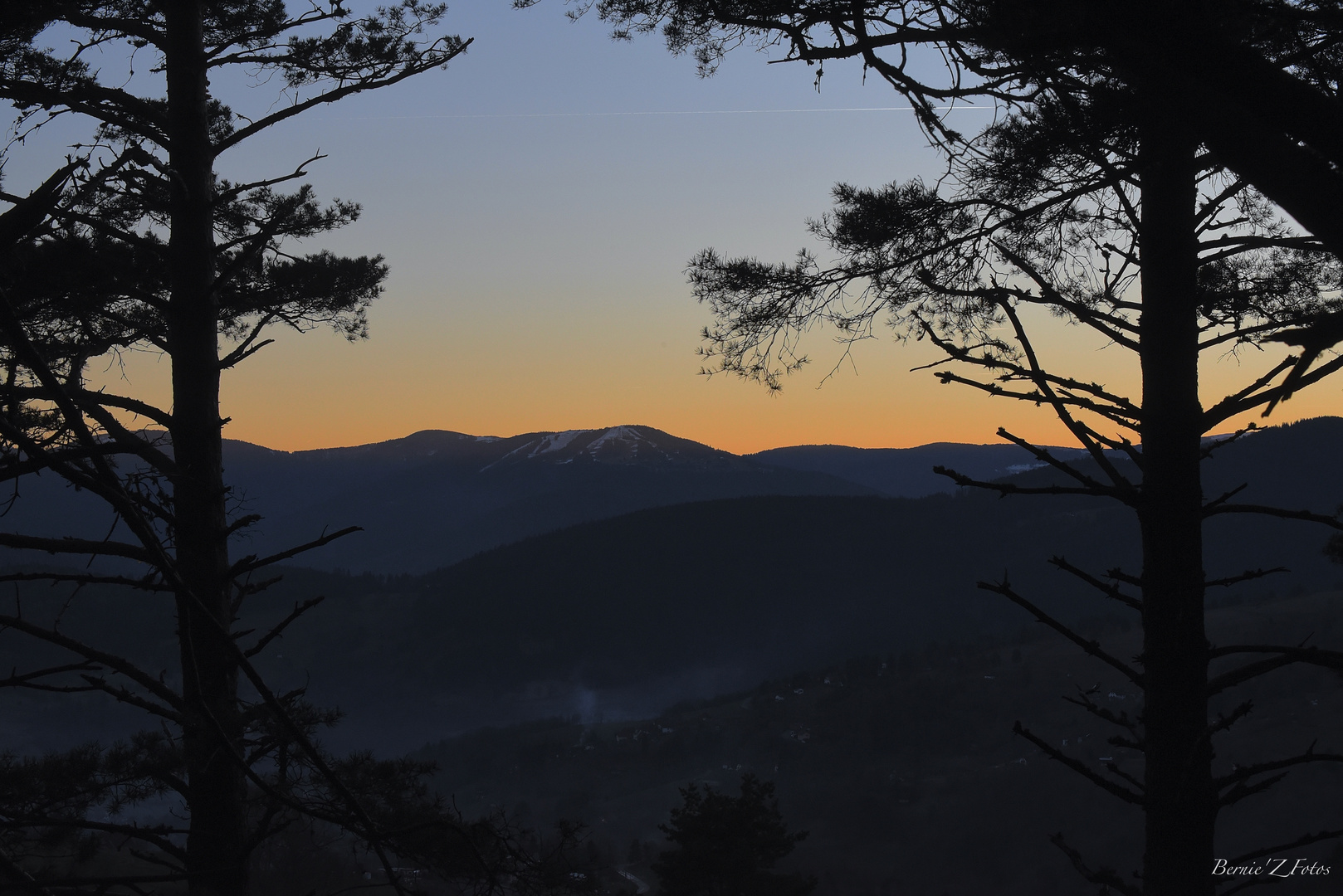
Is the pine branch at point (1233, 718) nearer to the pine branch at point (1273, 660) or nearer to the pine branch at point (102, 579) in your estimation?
the pine branch at point (1273, 660)

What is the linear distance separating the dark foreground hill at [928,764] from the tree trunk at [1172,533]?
55307 mm

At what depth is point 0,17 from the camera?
236 centimetres

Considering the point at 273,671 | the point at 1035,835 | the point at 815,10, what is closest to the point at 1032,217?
the point at 815,10

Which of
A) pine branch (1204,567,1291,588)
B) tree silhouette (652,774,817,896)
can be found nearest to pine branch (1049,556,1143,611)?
pine branch (1204,567,1291,588)

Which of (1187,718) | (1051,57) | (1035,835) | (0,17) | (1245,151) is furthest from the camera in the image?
(1035,835)

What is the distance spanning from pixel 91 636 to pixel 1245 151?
117m

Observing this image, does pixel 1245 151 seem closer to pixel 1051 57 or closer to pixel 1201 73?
pixel 1201 73

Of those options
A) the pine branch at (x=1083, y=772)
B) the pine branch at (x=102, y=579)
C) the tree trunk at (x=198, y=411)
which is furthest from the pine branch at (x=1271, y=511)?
the tree trunk at (x=198, y=411)

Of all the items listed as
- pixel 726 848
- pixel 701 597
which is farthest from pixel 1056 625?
pixel 701 597

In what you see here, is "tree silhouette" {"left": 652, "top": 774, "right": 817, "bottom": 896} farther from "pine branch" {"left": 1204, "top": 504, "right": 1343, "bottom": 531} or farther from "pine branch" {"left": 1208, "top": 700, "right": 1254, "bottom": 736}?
"pine branch" {"left": 1204, "top": 504, "right": 1343, "bottom": 531}

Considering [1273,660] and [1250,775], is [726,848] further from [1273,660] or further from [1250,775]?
[1273,660]
